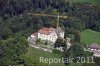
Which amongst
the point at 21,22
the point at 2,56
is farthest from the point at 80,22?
the point at 2,56

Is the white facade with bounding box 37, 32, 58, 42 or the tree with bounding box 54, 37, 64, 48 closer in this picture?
the tree with bounding box 54, 37, 64, 48

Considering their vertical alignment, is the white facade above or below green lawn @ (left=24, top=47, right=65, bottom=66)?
above

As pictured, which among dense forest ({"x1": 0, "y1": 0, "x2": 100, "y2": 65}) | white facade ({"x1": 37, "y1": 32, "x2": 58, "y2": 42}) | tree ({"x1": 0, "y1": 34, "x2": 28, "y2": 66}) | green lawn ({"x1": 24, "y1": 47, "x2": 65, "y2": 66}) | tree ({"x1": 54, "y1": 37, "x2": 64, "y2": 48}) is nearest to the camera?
green lawn ({"x1": 24, "y1": 47, "x2": 65, "y2": 66})

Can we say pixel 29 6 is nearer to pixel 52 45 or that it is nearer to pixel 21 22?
pixel 21 22

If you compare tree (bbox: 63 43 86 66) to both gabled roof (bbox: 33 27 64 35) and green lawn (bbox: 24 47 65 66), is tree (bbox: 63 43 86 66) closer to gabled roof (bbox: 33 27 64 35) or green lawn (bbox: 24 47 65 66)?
green lawn (bbox: 24 47 65 66)

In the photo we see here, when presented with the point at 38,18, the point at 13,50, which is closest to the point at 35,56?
the point at 13,50

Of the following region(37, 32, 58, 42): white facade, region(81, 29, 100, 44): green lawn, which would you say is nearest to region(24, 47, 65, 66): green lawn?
region(37, 32, 58, 42): white facade
